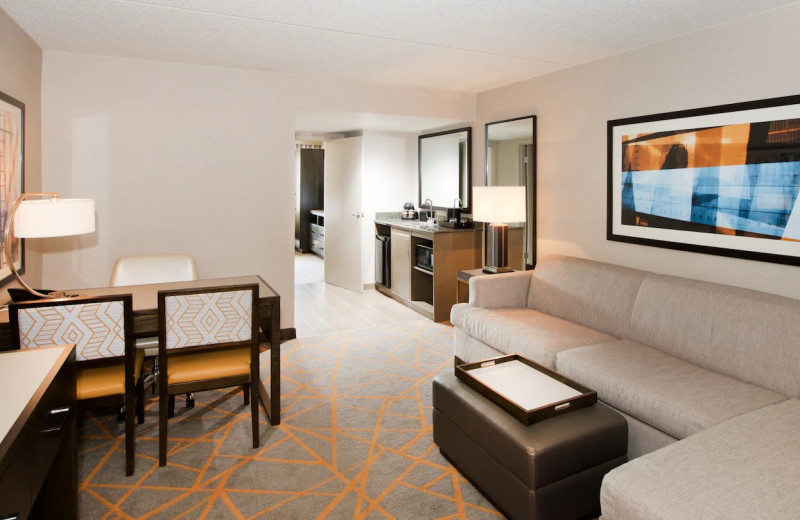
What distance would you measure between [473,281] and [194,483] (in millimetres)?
2117

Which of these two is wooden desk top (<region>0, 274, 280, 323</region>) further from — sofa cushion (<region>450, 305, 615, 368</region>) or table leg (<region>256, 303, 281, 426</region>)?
sofa cushion (<region>450, 305, 615, 368</region>)

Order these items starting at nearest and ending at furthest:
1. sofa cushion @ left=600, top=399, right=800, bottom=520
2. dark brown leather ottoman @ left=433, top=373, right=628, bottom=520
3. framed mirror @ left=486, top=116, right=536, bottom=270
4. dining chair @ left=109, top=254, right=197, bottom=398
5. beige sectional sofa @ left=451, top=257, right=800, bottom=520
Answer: sofa cushion @ left=600, top=399, right=800, bottom=520, beige sectional sofa @ left=451, top=257, right=800, bottom=520, dark brown leather ottoman @ left=433, top=373, right=628, bottom=520, dining chair @ left=109, top=254, right=197, bottom=398, framed mirror @ left=486, top=116, right=536, bottom=270

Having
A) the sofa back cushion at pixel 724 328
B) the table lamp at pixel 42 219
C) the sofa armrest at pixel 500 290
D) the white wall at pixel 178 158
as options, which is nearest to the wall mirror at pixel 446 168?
the white wall at pixel 178 158

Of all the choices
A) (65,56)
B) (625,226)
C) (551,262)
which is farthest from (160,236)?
(625,226)

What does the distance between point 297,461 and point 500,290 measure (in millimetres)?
1833

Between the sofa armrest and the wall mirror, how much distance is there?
164 cm

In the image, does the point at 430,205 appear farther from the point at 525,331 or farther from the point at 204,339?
the point at 204,339

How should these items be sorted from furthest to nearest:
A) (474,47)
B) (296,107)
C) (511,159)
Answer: (511,159) < (296,107) < (474,47)

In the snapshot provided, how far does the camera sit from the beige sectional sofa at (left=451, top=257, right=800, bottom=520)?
1.44 meters

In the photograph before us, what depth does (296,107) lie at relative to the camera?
4078mm

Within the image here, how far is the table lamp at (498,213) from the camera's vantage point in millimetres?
3779

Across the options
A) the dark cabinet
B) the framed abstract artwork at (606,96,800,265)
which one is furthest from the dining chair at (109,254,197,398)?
the dark cabinet

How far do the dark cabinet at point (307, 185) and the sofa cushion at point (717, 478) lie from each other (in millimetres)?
8296

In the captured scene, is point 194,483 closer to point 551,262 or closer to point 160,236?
point 160,236
